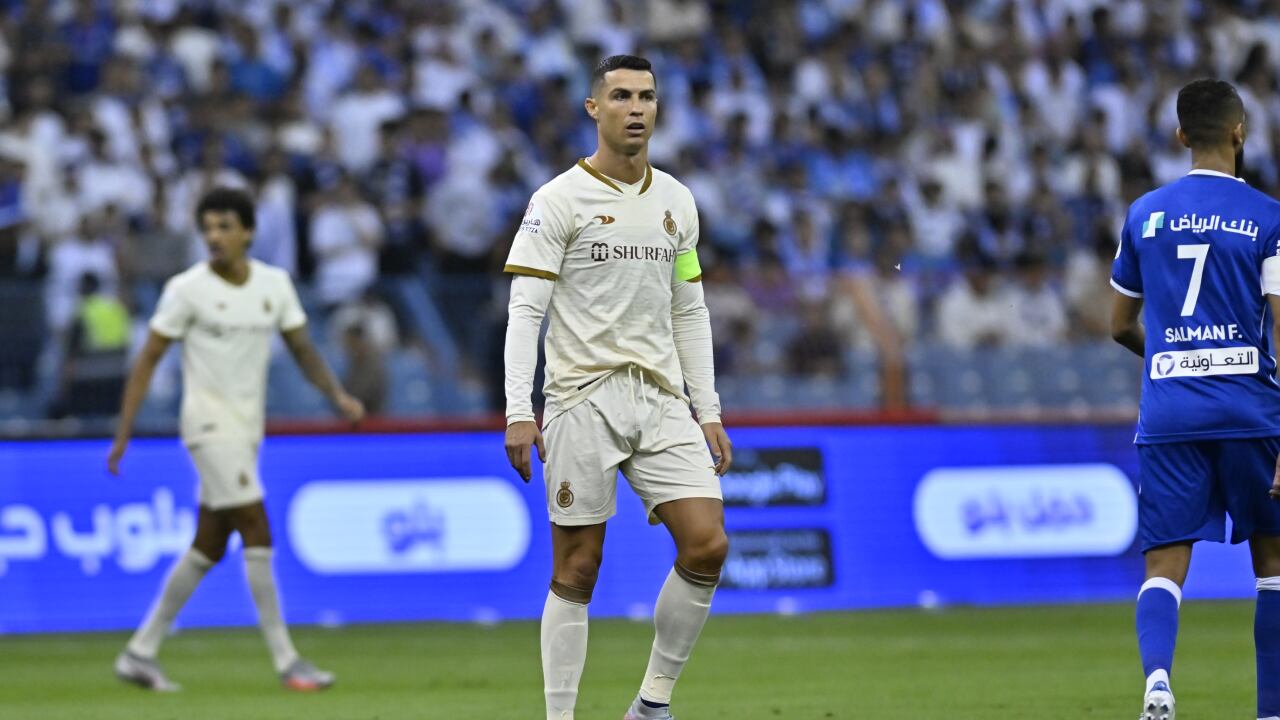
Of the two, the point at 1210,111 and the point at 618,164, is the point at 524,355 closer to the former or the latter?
the point at 618,164

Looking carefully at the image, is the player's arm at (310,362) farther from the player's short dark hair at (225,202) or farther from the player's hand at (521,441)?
the player's hand at (521,441)

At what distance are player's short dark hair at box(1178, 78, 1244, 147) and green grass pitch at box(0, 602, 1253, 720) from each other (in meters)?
2.82

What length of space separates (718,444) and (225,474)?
396cm

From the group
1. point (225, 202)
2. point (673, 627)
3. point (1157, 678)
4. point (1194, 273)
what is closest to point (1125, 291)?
point (1194, 273)

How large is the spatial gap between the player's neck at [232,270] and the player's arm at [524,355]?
12.9 ft

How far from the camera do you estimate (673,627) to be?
300 inches

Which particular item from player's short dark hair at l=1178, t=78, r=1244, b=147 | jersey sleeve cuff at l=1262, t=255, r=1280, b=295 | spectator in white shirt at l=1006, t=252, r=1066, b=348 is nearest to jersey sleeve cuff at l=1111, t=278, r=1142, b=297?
jersey sleeve cuff at l=1262, t=255, r=1280, b=295

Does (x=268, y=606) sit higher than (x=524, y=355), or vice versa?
(x=524, y=355)

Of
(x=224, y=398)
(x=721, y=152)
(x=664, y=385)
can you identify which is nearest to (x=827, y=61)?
(x=721, y=152)

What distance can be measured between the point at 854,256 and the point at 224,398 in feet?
27.5

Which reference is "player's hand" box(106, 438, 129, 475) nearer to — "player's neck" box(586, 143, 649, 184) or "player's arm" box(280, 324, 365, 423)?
"player's arm" box(280, 324, 365, 423)

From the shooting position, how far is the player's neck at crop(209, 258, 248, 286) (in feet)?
35.8

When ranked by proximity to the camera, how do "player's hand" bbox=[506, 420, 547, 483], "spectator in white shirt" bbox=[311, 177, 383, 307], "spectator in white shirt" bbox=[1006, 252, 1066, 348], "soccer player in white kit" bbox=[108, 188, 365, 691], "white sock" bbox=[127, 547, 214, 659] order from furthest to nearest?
1. "spectator in white shirt" bbox=[311, 177, 383, 307]
2. "spectator in white shirt" bbox=[1006, 252, 1066, 348]
3. "white sock" bbox=[127, 547, 214, 659]
4. "soccer player in white kit" bbox=[108, 188, 365, 691]
5. "player's hand" bbox=[506, 420, 547, 483]

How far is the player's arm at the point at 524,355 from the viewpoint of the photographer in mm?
7043
